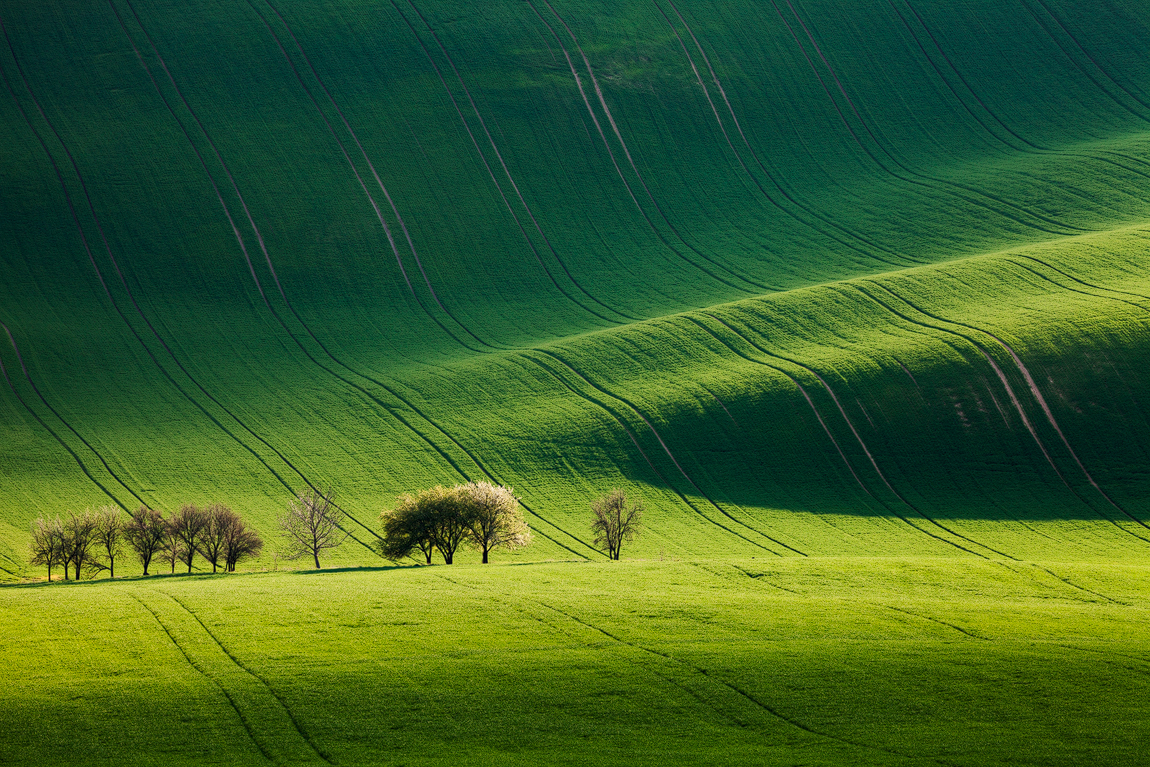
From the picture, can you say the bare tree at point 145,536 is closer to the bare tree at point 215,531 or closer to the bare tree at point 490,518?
the bare tree at point 215,531

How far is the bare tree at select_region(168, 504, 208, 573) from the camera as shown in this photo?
46625 mm

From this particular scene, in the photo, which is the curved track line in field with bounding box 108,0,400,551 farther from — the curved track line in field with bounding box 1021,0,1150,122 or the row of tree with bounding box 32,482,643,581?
the curved track line in field with bounding box 1021,0,1150,122

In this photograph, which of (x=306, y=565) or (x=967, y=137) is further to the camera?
(x=967, y=137)

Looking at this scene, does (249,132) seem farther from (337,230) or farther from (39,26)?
(39,26)

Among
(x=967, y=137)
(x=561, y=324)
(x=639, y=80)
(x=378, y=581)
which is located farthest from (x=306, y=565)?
(x=967, y=137)

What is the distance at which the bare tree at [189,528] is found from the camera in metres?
46.6

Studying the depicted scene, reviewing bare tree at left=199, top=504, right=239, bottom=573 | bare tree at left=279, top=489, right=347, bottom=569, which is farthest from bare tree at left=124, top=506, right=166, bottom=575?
bare tree at left=279, top=489, right=347, bottom=569

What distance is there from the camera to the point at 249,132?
317 ft

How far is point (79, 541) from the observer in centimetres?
4597

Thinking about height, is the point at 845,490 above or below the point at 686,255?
below

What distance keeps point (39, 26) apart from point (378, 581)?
9761cm

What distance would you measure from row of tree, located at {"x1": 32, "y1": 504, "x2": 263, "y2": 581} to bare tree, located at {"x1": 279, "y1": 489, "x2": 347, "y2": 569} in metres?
2.03

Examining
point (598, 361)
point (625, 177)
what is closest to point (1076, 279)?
point (598, 361)

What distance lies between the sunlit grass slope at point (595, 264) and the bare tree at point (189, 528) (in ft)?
24.3
